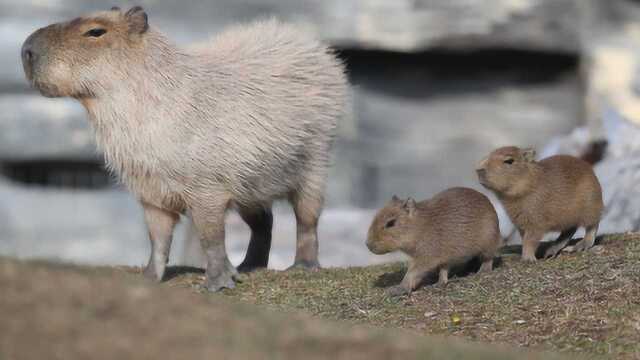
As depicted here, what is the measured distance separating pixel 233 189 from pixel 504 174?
1600 millimetres

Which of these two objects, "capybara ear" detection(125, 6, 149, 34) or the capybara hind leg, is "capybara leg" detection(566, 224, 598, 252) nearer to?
the capybara hind leg

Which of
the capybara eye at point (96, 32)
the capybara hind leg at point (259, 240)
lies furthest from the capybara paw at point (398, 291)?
the capybara eye at point (96, 32)

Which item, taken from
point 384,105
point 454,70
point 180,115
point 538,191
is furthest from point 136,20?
point 454,70

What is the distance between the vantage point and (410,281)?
24.8 feet

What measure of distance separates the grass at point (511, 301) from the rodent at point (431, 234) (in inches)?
5.0

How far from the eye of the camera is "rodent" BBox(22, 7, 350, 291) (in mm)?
8055

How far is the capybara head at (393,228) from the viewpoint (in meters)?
7.60

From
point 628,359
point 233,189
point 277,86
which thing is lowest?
point 628,359

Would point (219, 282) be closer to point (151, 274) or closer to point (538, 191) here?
point (151, 274)

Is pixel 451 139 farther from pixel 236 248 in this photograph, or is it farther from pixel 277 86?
pixel 277 86

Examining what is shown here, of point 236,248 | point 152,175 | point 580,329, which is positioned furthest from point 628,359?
point 236,248

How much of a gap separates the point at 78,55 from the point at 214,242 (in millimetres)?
1361

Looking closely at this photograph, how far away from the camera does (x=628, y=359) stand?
629 cm

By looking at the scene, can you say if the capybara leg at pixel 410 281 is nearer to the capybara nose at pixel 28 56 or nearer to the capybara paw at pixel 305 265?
the capybara paw at pixel 305 265
